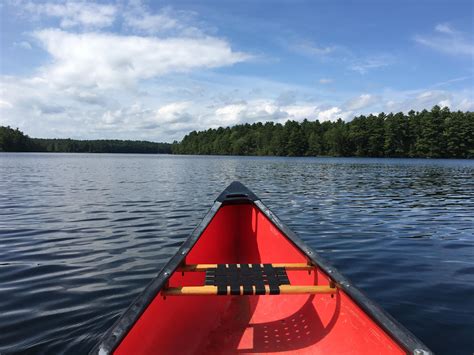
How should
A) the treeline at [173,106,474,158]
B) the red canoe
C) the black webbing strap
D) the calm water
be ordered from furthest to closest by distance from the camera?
the treeline at [173,106,474,158] → the calm water → the black webbing strap → the red canoe

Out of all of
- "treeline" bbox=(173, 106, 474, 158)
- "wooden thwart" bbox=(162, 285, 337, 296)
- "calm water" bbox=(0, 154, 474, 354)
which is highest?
"treeline" bbox=(173, 106, 474, 158)

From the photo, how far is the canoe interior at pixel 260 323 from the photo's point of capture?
3.63 meters

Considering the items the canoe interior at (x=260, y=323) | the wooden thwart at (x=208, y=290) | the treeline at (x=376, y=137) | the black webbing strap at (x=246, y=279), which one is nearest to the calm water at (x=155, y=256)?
the canoe interior at (x=260, y=323)

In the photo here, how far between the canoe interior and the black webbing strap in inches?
23.7

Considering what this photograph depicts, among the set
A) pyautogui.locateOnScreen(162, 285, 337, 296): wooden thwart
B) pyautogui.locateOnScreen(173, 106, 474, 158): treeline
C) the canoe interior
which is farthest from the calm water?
pyautogui.locateOnScreen(173, 106, 474, 158): treeline

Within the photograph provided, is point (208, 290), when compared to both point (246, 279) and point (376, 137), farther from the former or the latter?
point (376, 137)

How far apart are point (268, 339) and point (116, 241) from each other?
22.0 feet

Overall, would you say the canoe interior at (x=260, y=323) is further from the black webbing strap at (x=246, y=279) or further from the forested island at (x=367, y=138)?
the forested island at (x=367, y=138)

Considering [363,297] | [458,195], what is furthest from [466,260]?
[458,195]

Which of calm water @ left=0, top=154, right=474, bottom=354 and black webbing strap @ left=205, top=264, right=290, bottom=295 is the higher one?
black webbing strap @ left=205, top=264, right=290, bottom=295

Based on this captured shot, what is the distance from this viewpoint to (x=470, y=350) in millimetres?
4648

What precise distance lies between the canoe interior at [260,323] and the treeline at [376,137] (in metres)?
108

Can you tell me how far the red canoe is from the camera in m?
3.32

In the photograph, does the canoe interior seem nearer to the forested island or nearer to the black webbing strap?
the black webbing strap
